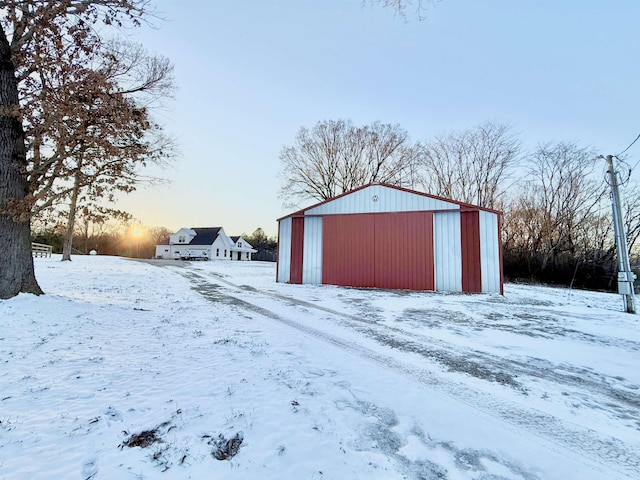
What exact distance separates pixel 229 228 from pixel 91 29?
173 feet

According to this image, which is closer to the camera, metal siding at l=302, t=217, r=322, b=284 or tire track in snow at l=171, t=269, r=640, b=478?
tire track in snow at l=171, t=269, r=640, b=478

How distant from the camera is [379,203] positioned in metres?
11.3

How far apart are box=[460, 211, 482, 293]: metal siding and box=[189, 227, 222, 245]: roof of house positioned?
121ft

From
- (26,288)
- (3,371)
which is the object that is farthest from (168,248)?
(3,371)

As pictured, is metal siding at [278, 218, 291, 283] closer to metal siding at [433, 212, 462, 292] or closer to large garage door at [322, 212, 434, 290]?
large garage door at [322, 212, 434, 290]

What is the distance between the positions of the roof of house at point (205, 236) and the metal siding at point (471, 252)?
36.7 meters

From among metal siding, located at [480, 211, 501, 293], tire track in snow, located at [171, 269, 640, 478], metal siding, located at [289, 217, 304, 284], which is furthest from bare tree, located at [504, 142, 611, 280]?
tire track in snow, located at [171, 269, 640, 478]

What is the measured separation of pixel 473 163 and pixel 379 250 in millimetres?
15513

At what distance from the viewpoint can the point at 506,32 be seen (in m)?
7.62

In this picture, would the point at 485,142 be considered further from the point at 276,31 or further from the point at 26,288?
the point at 26,288

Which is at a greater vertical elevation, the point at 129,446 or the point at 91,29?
the point at 91,29

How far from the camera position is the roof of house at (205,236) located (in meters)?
41.3

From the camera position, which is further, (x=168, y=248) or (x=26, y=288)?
(x=168, y=248)

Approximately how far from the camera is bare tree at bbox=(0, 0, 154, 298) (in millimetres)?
5082
